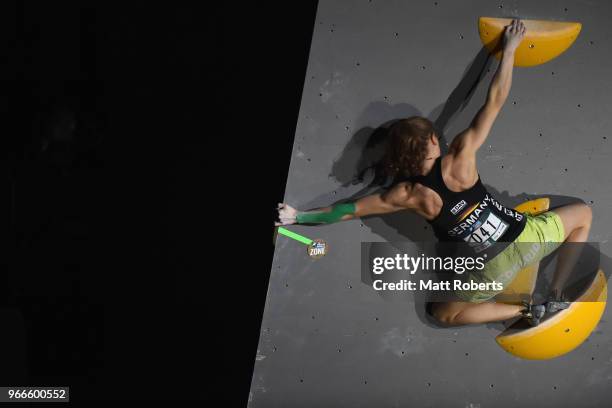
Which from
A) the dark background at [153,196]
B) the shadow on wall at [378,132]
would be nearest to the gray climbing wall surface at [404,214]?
the shadow on wall at [378,132]

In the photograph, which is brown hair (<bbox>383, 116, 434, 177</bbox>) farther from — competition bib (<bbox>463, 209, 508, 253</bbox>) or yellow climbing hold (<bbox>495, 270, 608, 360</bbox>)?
yellow climbing hold (<bbox>495, 270, 608, 360</bbox>)

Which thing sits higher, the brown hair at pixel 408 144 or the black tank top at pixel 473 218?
the brown hair at pixel 408 144

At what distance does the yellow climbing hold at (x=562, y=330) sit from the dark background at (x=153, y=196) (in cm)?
130

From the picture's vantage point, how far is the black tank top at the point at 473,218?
9.32 ft

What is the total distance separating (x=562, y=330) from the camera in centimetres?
302

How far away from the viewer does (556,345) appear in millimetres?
3047

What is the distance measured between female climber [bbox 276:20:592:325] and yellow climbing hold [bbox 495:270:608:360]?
0.94 ft

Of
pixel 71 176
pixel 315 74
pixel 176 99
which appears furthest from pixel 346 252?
pixel 71 176

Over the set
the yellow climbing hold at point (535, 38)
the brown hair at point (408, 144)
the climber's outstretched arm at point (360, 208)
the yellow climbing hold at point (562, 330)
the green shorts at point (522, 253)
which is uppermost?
the yellow climbing hold at point (535, 38)

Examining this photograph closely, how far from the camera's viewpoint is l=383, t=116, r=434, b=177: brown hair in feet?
9.25

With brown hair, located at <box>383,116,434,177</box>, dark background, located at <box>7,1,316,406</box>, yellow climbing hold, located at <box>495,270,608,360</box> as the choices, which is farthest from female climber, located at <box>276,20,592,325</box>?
dark background, located at <box>7,1,316,406</box>

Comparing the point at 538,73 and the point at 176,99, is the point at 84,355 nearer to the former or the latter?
the point at 176,99

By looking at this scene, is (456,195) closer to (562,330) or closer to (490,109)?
(490,109)

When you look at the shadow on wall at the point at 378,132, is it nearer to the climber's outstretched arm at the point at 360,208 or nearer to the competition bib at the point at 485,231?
the climber's outstretched arm at the point at 360,208
